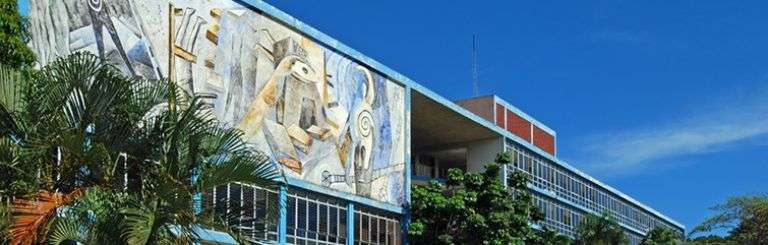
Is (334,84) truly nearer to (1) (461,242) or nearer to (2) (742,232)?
(1) (461,242)

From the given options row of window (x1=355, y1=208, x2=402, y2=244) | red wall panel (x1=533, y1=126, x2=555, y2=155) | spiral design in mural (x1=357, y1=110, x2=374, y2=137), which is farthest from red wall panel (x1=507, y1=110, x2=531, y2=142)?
spiral design in mural (x1=357, y1=110, x2=374, y2=137)

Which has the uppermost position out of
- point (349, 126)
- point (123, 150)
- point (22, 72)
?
point (349, 126)

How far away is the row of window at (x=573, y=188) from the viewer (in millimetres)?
52719

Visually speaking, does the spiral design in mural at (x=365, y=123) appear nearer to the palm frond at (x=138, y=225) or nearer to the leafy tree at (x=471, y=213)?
the leafy tree at (x=471, y=213)

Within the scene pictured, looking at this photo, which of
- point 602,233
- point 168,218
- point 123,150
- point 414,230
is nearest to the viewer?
point 168,218

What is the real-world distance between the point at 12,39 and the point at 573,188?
44565 mm

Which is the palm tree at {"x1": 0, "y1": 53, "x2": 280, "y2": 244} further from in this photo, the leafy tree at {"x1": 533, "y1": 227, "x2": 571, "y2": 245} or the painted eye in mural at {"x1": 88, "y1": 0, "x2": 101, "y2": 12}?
the leafy tree at {"x1": 533, "y1": 227, "x2": 571, "y2": 245}

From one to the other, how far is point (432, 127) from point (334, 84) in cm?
1247

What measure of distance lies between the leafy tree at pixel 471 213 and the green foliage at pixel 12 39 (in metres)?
21.7

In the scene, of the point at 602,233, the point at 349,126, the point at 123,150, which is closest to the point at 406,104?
the point at 349,126

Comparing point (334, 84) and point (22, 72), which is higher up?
point (334, 84)

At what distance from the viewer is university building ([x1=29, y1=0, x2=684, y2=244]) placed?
26634mm

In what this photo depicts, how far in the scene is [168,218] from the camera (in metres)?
15.2

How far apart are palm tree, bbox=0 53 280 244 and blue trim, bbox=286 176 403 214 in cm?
1607
